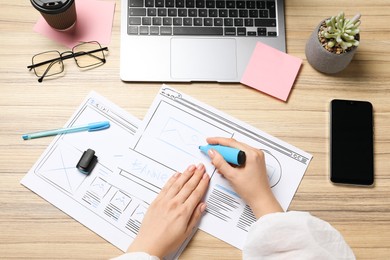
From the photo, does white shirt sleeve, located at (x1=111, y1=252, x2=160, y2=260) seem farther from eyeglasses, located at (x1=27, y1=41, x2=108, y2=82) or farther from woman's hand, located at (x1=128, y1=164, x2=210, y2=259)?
eyeglasses, located at (x1=27, y1=41, x2=108, y2=82)

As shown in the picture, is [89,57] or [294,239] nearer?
[294,239]

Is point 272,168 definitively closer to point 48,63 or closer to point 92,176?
point 92,176

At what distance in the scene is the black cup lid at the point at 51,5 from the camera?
84cm

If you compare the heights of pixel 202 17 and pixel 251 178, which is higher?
pixel 202 17

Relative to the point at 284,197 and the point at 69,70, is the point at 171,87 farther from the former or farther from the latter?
the point at 284,197

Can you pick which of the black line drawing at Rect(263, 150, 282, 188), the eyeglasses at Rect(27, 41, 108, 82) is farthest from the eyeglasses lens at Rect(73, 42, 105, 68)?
the black line drawing at Rect(263, 150, 282, 188)

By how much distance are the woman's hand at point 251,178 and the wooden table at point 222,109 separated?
6cm

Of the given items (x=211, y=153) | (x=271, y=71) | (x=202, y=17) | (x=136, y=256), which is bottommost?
(x=136, y=256)

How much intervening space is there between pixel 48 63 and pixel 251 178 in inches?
18.6

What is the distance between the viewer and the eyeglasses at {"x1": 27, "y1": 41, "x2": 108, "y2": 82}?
91 centimetres

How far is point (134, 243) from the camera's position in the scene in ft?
2.70

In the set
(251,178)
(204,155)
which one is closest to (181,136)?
(204,155)

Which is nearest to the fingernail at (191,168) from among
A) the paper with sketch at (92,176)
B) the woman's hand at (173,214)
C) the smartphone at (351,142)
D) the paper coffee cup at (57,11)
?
the woman's hand at (173,214)

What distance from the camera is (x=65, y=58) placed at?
0.92 meters
